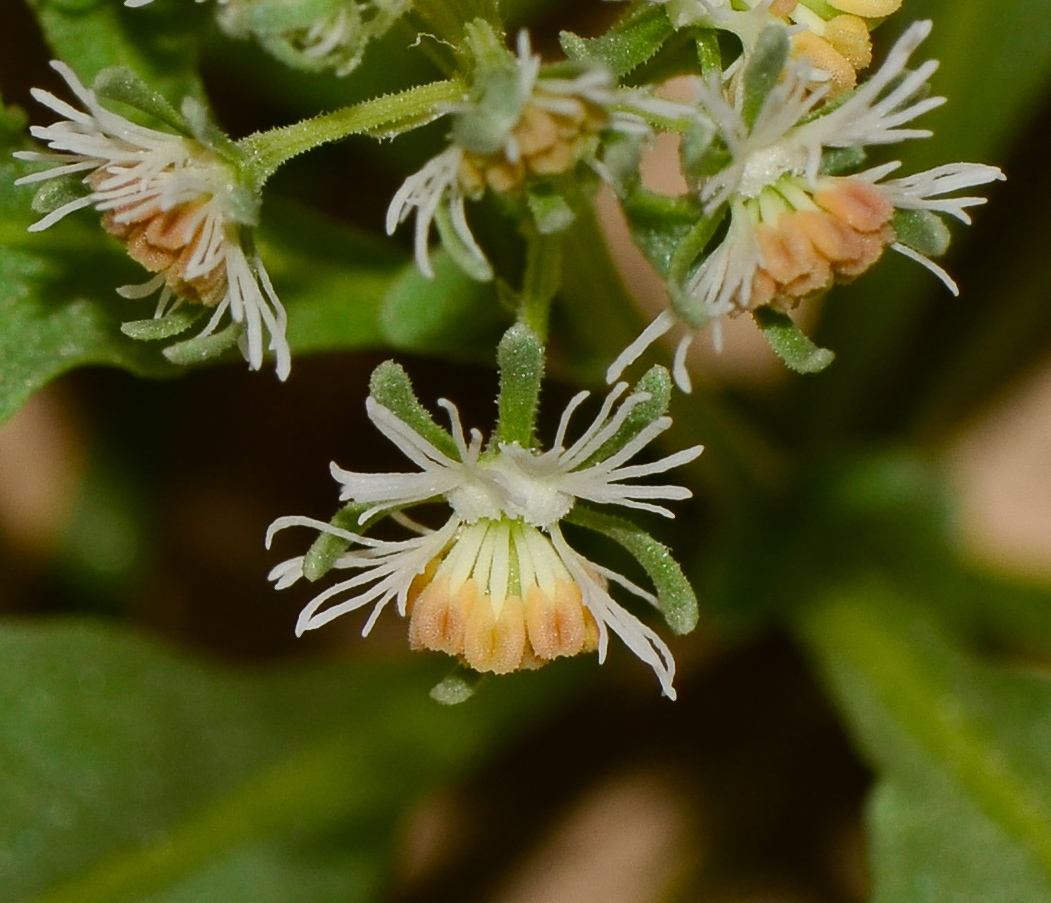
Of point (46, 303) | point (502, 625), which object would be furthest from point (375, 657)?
point (502, 625)

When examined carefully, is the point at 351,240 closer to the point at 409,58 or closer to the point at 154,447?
the point at 409,58

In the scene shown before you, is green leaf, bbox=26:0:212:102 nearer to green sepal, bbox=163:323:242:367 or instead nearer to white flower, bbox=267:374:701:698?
green sepal, bbox=163:323:242:367

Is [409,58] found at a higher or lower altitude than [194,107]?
lower

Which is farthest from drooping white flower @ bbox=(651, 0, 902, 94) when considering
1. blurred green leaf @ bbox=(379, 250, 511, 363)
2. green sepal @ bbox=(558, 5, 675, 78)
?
blurred green leaf @ bbox=(379, 250, 511, 363)

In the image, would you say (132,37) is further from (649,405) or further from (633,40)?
(649,405)

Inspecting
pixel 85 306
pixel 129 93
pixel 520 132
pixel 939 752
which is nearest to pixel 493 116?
pixel 520 132

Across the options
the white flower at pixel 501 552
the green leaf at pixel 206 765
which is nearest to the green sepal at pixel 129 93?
the white flower at pixel 501 552

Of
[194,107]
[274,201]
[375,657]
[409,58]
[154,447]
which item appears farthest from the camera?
[154,447]

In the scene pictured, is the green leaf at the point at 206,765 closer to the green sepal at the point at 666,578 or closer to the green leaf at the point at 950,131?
the green leaf at the point at 950,131
